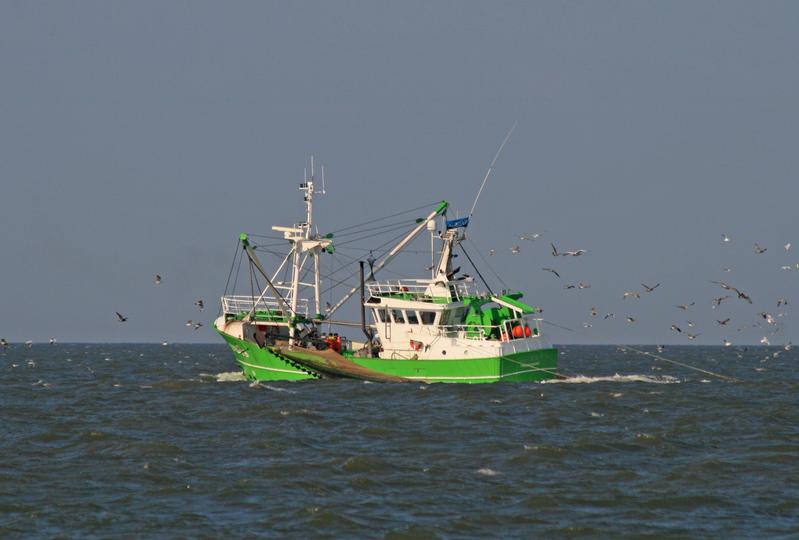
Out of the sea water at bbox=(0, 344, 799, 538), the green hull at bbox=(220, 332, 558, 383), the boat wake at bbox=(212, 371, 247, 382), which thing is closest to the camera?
the sea water at bbox=(0, 344, 799, 538)

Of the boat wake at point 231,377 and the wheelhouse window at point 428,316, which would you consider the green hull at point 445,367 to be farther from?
the boat wake at point 231,377

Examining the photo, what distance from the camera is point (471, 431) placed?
37.2m

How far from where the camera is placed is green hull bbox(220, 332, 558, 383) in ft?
177

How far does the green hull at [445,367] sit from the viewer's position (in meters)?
53.8

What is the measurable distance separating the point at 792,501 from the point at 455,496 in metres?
7.70

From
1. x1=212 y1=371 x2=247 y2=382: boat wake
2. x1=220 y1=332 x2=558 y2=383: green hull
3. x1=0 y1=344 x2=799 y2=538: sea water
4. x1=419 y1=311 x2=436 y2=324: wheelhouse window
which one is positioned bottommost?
x1=0 y1=344 x2=799 y2=538: sea water

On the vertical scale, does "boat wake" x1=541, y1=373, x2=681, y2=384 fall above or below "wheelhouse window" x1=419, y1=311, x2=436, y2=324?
below

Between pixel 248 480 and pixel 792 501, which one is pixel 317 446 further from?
pixel 792 501

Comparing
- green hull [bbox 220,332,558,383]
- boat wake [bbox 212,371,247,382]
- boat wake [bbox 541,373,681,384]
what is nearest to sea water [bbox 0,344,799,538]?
green hull [bbox 220,332,558,383]

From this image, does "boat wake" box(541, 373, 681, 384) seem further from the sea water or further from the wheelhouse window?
the sea water

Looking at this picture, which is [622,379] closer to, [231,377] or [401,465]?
[231,377]

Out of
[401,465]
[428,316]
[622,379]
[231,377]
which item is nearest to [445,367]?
[428,316]

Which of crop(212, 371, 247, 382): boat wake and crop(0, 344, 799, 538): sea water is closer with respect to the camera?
crop(0, 344, 799, 538): sea water

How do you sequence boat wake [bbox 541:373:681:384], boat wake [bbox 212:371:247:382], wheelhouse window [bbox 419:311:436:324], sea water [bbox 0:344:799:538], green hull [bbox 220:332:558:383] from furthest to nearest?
boat wake [bbox 212:371:247:382] → boat wake [bbox 541:373:681:384] → wheelhouse window [bbox 419:311:436:324] → green hull [bbox 220:332:558:383] → sea water [bbox 0:344:799:538]
